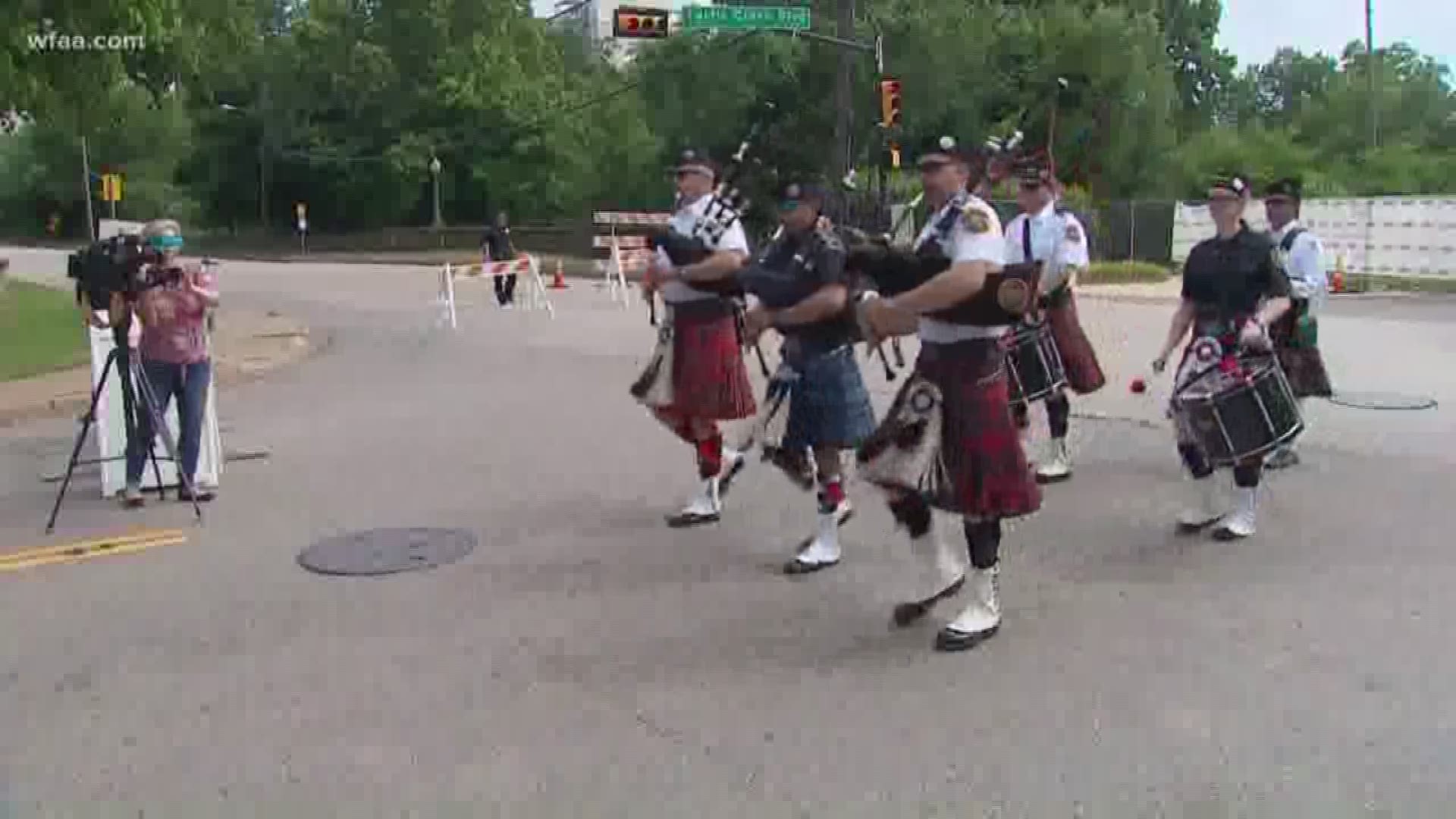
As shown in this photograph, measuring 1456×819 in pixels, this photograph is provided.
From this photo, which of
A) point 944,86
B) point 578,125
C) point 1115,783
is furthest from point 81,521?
point 578,125

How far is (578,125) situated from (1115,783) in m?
45.1

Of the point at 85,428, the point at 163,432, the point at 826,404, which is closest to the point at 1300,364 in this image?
the point at 826,404

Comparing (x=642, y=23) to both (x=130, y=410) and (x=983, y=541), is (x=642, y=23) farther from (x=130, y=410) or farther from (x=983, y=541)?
(x=983, y=541)

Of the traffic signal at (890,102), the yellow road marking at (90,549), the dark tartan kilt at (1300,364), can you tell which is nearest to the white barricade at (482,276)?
the traffic signal at (890,102)

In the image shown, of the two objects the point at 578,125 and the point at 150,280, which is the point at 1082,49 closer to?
the point at 578,125

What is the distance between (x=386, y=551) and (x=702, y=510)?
165 centimetres

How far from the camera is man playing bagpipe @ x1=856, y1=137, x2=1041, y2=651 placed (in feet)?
16.5

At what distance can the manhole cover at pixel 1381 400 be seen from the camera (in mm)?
10484

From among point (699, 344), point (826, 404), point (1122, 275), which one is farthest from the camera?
point (1122, 275)

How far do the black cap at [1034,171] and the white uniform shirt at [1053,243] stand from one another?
163 millimetres

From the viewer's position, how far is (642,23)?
84.0ft

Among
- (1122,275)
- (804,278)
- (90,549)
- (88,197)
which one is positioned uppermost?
(88,197)

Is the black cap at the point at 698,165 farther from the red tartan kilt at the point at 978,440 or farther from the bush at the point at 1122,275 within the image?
the bush at the point at 1122,275

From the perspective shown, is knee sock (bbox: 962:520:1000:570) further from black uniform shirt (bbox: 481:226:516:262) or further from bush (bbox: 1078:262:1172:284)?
bush (bbox: 1078:262:1172:284)
